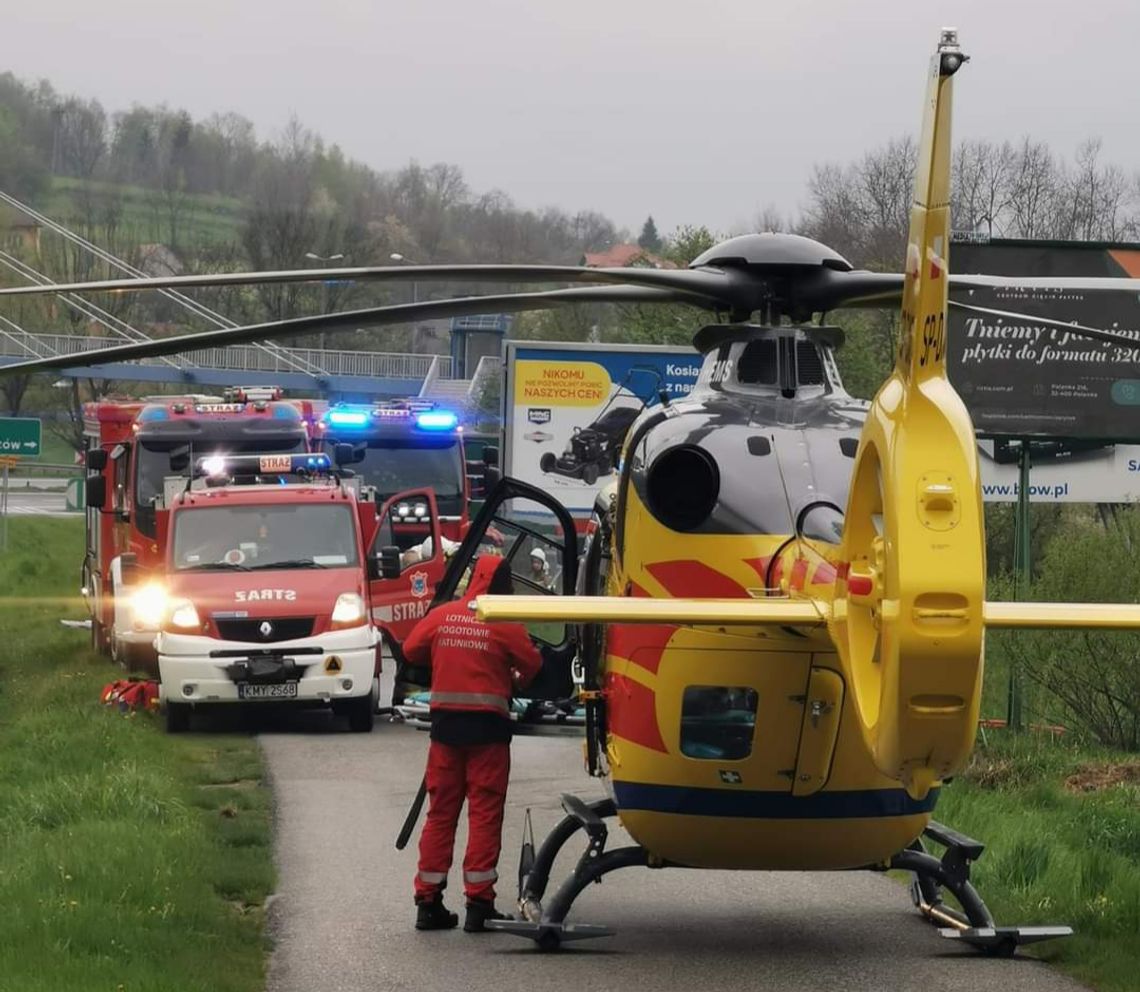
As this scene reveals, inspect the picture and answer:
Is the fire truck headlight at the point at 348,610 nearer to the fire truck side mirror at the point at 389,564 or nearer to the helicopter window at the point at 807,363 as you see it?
the fire truck side mirror at the point at 389,564

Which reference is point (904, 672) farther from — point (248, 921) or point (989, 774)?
point (989, 774)

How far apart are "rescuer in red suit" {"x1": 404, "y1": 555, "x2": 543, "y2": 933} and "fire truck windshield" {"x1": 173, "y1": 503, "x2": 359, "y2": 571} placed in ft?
30.6

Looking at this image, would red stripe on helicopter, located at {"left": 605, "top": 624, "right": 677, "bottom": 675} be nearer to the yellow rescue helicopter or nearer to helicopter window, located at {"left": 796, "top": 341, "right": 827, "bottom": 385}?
the yellow rescue helicopter

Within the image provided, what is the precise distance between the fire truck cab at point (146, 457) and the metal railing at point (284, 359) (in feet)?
143

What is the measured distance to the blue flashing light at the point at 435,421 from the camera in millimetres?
30016

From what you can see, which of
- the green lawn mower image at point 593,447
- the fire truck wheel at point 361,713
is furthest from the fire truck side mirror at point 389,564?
the green lawn mower image at point 593,447

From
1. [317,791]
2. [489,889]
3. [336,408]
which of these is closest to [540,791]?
[317,791]

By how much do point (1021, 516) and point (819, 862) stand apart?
9.89m

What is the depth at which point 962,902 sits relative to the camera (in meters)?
9.88

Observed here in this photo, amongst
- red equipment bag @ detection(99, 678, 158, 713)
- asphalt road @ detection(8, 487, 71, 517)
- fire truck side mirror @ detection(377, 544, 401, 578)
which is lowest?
asphalt road @ detection(8, 487, 71, 517)

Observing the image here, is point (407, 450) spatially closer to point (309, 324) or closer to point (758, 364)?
point (758, 364)

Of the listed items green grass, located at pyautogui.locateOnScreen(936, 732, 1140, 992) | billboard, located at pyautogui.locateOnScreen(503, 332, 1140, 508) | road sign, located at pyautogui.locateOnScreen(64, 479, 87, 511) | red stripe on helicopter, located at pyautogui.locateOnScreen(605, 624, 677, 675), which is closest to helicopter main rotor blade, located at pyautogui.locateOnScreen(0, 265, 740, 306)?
red stripe on helicopter, located at pyautogui.locateOnScreen(605, 624, 677, 675)

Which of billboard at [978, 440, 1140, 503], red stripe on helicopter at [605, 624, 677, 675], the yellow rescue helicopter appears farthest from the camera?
billboard at [978, 440, 1140, 503]

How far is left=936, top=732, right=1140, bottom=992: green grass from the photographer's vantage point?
31.9 ft
